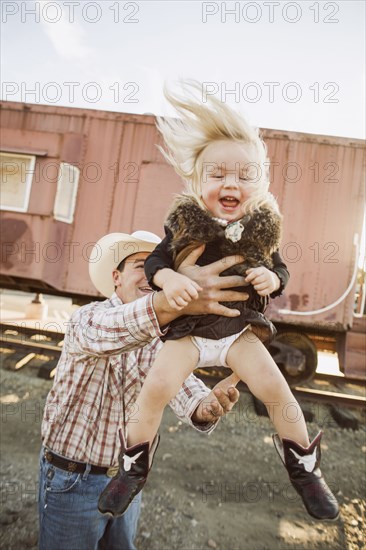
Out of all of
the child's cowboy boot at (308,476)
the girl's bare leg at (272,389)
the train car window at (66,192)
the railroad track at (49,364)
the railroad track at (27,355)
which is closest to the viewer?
the child's cowboy boot at (308,476)

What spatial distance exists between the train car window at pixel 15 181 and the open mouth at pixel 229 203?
5481 millimetres

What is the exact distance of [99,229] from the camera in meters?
6.61

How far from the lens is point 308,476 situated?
4.98 feet

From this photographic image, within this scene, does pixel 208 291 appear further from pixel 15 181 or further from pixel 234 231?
pixel 15 181

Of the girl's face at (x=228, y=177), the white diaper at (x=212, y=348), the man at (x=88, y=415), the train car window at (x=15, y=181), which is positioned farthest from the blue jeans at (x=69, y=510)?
the train car window at (x=15, y=181)

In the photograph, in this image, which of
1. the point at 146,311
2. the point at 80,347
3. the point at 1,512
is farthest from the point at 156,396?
the point at 1,512

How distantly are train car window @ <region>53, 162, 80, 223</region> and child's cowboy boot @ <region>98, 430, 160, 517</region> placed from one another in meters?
5.39

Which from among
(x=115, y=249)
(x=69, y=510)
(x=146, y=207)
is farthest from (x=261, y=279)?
(x=146, y=207)

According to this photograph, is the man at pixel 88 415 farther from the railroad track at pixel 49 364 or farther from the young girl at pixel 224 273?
the railroad track at pixel 49 364

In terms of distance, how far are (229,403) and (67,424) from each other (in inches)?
39.3

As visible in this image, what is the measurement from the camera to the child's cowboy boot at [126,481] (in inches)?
57.5

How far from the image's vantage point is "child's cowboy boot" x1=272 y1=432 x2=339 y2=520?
4.75ft

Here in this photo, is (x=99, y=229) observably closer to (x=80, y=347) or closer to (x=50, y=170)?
(x=50, y=170)

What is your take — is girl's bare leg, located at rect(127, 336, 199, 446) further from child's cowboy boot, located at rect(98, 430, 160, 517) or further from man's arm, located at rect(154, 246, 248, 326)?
man's arm, located at rect(154, 246, 248, 326)
